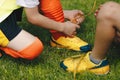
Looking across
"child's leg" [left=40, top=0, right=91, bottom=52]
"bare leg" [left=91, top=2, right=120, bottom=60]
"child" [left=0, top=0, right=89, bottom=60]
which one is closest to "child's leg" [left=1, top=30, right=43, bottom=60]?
"child" [left=0, top=0, right=89, bottom=60]

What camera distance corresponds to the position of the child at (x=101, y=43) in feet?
8.04

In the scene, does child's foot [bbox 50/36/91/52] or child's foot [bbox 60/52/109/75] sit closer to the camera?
child's foot [bbox 60/52/109/75]

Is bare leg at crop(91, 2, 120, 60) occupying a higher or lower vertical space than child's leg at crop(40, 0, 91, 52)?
higher

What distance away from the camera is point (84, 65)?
2.68 meters

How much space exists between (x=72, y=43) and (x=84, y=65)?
338 millimetres

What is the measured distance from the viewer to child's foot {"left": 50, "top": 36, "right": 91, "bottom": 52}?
2933mm

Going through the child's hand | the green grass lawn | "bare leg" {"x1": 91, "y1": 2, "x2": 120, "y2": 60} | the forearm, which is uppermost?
"bare leg" {"x1": 91, "y1": 2, "x2": 120, "y2": 60}

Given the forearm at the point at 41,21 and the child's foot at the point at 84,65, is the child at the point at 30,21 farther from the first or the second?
the child's foot at the point at 84,65

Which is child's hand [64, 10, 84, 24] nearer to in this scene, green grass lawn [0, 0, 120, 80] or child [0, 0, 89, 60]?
green grass lawn [0, 0, 120, 80]

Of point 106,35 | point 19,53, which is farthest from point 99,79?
point 19,53

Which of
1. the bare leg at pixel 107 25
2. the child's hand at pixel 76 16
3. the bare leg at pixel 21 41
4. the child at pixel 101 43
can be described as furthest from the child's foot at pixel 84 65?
the child's hand at pixel 76 16

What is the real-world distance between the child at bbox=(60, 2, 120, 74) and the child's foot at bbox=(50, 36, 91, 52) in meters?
0.16

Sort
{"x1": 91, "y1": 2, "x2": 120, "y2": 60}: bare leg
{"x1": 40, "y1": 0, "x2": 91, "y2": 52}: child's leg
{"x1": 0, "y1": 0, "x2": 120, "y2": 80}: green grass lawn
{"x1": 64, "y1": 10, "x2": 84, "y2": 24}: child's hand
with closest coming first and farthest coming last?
1. {"x1": 91, "y1": 2, "x2": 120, "y2": 60}: bare leg
2. {"x1": 0, "y1": 0, "x2": 120, "y2": 80}: green grass lawn
3. {"x1": 40, "y1": 0, "x2": 91, "y2": 52}: child's leg
4. {"x1": 64, "y1": 10, "x2": 84, "y2": 24}: child's hand

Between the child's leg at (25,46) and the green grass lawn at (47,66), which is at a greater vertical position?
the child's leg at (25,46)
